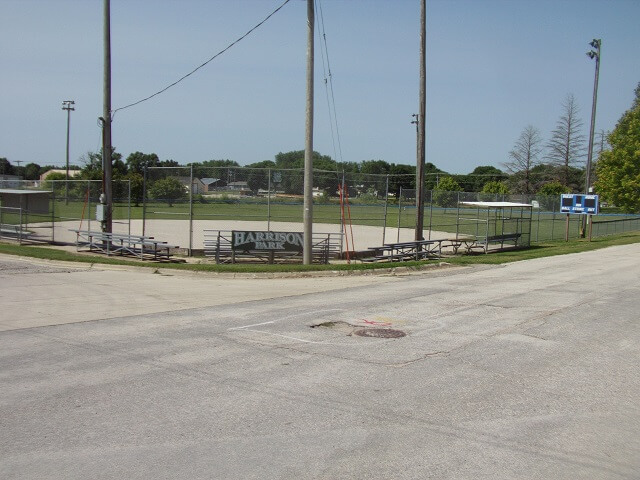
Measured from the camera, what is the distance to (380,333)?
1034cm

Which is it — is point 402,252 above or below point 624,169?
below

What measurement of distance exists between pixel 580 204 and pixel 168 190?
2261cm

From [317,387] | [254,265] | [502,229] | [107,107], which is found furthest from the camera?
[502,229]

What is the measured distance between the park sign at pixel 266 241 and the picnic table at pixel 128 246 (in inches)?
92.1

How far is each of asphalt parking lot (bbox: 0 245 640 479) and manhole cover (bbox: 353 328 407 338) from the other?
0.13 ft

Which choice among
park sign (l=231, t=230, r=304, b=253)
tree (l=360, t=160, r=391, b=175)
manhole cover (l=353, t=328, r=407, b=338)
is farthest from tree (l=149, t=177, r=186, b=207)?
tree (l=360, t=160, r=391, b=175)

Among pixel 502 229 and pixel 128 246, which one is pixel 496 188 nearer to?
pixel 502 229

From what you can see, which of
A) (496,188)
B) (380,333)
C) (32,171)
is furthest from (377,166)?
(380,333)

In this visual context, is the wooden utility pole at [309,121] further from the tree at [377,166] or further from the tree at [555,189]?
the tree at [377,166]

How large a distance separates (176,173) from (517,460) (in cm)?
2002

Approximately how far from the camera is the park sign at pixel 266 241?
21297mm

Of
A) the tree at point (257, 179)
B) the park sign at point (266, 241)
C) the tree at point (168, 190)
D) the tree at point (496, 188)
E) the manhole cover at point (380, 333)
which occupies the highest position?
the tree at point (496, 188)

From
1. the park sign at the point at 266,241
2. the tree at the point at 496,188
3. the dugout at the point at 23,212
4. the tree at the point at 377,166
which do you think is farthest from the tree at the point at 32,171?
the park sign at the point at 266,241

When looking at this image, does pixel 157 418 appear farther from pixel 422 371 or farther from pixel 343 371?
pixel 422 371
